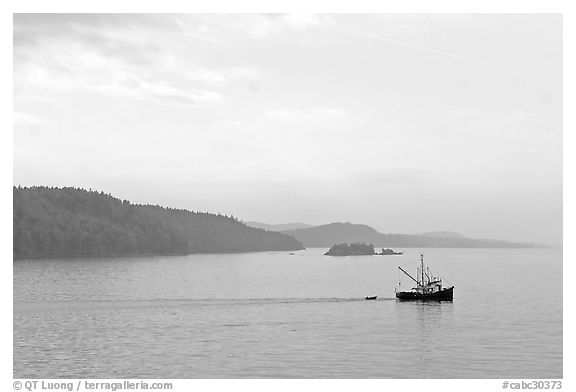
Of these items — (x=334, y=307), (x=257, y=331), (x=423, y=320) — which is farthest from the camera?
(x=334, y=307)

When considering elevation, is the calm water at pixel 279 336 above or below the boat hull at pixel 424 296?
below

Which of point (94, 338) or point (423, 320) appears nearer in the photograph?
point (94, 338)

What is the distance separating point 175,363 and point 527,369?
31.1 m

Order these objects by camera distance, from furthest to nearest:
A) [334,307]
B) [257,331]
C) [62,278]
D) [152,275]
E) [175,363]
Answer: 1. [152,275]
2. [62,278]
3. [334,307]
4. [257,331]
5. [175,363]

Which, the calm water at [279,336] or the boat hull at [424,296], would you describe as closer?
the calm water at [279,336]

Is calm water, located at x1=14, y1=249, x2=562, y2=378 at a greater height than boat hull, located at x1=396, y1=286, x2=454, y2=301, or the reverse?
boat hull, located at x1=396, y1=286, x2=454, y2=301

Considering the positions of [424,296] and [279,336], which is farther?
[424,296]

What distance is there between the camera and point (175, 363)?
59.4m

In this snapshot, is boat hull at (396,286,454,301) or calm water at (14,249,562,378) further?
boat hull at (396,286,454,301)

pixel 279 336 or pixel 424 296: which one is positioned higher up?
pixel 424 296
